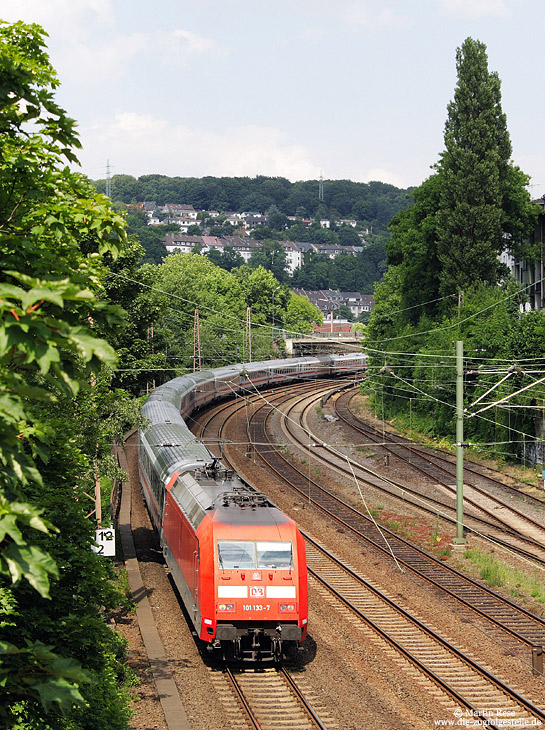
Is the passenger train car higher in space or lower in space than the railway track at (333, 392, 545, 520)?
higher

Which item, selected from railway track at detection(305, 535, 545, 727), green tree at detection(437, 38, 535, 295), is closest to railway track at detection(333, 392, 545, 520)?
railway track at detection(305, 535, 545, 727)

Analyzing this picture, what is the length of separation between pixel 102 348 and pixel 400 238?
54.8 meters

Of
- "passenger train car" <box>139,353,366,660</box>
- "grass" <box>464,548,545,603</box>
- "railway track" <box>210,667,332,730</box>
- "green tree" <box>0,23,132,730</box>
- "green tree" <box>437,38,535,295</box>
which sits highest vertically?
"green tree" <box>437,38,535,295</box>

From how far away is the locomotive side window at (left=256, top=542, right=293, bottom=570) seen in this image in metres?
15.8

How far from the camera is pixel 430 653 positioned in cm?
1700

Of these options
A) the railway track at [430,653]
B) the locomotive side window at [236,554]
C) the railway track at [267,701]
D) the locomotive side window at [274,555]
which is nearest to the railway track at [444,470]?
the railway track at [430,653]

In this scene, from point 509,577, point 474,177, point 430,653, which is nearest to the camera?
point 430,653

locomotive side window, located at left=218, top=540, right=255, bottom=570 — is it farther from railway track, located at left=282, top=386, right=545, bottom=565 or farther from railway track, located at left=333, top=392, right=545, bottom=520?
railway track, located at left=333, top=392, right=545, bottom=520

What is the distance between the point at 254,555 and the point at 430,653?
4393 mm

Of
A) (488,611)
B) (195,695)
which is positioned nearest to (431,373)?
(488,611)

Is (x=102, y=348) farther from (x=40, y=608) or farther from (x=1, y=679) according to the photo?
(x=40, y=608)

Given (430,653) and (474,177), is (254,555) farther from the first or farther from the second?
(474,177)

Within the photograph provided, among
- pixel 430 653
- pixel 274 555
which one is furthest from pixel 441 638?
pixel 274 555

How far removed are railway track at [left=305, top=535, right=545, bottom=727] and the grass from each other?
3.36 m
